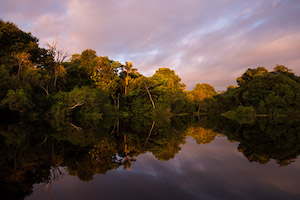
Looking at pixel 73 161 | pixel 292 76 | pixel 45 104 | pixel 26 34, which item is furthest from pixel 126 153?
pixel 292 76

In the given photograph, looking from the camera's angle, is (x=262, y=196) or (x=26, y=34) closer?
(x=262, y=196)

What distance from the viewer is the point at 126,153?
8.73 m

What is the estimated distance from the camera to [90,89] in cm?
2877

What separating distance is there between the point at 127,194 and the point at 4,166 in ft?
15.7

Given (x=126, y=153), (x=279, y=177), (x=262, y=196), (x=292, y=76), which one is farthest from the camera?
(x=292, y=76)

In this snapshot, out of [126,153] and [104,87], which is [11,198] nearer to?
[126,153]

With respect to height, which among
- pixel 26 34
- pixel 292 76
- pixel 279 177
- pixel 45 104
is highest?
→ pixel 26 34

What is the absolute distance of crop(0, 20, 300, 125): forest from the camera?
2452cm

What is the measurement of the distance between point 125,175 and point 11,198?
2.92m

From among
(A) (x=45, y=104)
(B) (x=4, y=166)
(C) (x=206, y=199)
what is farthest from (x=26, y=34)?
(C) (x=206, y=199)

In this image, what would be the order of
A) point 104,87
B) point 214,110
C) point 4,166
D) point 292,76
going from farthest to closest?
point 214,110
point 292,76
point 104,87
point 4,166

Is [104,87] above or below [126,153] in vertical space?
Answer: above

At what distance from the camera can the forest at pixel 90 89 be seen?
24516 mm

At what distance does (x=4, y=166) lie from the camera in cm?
639
